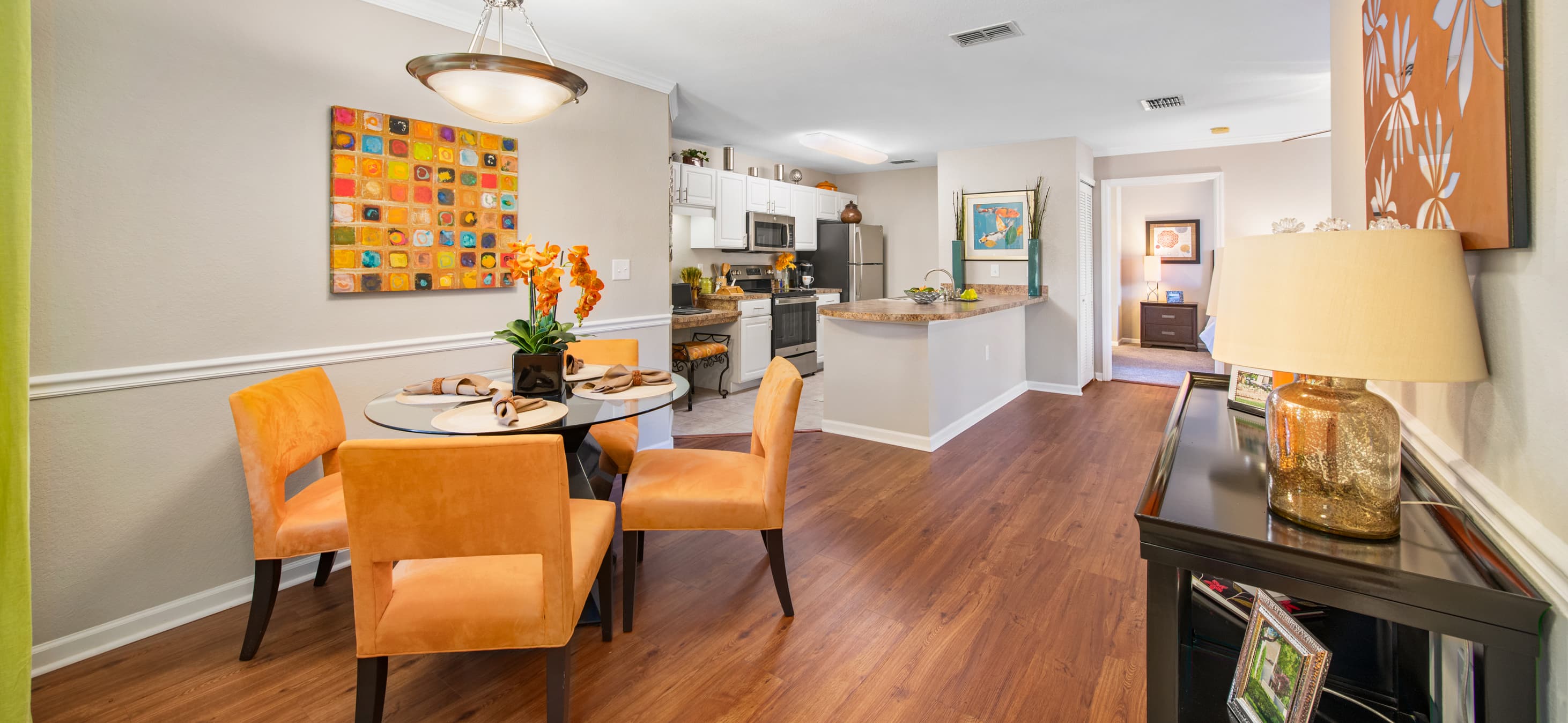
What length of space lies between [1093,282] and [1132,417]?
6.21 ft

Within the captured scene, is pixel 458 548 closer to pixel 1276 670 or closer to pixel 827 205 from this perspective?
pixel 1276 670

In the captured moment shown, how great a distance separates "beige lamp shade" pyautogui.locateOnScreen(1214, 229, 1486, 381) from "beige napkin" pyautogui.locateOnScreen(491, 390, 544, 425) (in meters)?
1.71

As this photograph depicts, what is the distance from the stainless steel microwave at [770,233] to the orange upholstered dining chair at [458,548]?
16.6ft

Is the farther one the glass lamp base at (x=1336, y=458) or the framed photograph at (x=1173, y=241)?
the framed photograph at (x=1173, y=241)

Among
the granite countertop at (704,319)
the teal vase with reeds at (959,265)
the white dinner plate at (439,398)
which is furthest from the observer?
the teal vase with reeds at (959,265)

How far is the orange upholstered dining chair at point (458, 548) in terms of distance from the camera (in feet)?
4.35

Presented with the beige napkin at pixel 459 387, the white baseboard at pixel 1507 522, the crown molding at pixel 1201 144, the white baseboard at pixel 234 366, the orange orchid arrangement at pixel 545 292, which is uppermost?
the crown molding at pixel 1201 144

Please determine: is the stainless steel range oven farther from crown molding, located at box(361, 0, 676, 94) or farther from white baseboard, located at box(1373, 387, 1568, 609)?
white baseboard, located at box(1373, 387, 1568, 609)

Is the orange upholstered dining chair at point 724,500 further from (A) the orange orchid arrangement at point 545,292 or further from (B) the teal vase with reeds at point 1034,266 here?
(B) the teal vase with reeds at point 1034,266

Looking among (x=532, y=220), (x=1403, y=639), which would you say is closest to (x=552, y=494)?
(x=1403, y=639)

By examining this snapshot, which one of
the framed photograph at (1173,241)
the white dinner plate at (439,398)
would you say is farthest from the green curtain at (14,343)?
the framed photograph at (1173,241)

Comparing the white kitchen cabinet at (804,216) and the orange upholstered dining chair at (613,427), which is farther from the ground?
the white kitchen cabinet at (804,216)

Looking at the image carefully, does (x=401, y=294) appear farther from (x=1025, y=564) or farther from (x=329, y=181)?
(x=1025, y=564)

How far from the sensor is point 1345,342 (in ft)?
2.79
